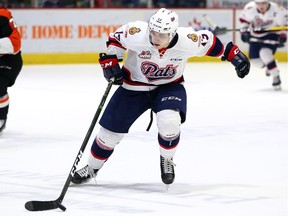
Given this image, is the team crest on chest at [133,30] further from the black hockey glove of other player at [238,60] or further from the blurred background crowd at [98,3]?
the blurred background crowd at [98,3]

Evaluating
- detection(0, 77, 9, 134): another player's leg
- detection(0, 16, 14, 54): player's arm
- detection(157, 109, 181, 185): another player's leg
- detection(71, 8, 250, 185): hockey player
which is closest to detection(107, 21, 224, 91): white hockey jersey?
detection(71, 8, 250, 185): hockey player

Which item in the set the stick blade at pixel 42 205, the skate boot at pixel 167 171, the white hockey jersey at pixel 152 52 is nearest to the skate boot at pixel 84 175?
the skate boot at pixel 167 171

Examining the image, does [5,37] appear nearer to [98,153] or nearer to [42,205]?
Answer: [98,153]

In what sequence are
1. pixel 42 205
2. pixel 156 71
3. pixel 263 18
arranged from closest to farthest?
pixel 42 205 < pixel 156 71 < pixel 263 18

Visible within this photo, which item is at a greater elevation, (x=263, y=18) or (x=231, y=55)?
(x=231, y=55)

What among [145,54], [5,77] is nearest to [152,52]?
[145,54]

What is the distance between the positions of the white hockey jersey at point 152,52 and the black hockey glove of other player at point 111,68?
0.06 metres

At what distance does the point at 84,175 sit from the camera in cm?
477

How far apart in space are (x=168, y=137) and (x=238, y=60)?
587 mm

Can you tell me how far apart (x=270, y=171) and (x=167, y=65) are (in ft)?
3.21

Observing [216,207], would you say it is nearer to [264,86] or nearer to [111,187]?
[111,187]

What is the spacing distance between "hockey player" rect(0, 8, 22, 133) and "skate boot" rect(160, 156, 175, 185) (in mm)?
2216

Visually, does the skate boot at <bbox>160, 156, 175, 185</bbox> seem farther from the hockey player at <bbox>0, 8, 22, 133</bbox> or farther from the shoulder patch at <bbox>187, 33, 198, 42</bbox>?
the hockey player at <bbox>0, 8, 22, 133</bbox>

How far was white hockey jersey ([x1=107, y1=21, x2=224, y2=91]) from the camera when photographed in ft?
15.2
